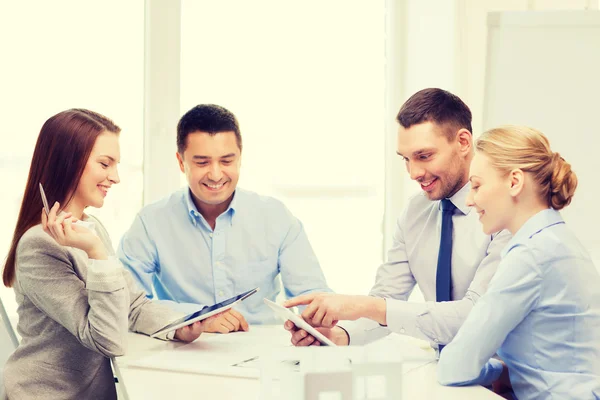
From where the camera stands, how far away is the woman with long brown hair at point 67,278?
186 centimetres

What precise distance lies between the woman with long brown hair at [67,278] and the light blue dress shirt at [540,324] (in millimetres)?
822

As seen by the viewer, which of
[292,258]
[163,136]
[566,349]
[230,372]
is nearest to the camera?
[566,349]

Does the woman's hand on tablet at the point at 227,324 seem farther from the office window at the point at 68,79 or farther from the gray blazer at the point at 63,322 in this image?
the office window at the point at 68,79

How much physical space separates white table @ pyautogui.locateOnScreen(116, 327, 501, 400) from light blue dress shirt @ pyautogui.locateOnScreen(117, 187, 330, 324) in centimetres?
81

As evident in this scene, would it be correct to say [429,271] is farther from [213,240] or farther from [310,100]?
[310,100]

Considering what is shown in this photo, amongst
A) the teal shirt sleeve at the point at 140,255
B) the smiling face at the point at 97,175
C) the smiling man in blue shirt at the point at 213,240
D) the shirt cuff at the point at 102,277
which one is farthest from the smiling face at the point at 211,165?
the shirt cuff at the point at 102,277

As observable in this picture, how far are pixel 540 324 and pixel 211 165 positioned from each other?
135 centimetres

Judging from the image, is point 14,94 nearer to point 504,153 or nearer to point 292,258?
point 292,258

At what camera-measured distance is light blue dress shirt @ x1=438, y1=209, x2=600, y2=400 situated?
1562 mm

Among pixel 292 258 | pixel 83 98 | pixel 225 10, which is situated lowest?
pixel 292 258

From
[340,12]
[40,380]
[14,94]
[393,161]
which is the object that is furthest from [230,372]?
[340,12]

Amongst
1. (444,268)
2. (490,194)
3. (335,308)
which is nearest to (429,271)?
(444,268)

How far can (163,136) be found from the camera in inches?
138

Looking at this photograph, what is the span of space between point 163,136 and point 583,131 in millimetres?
1942
